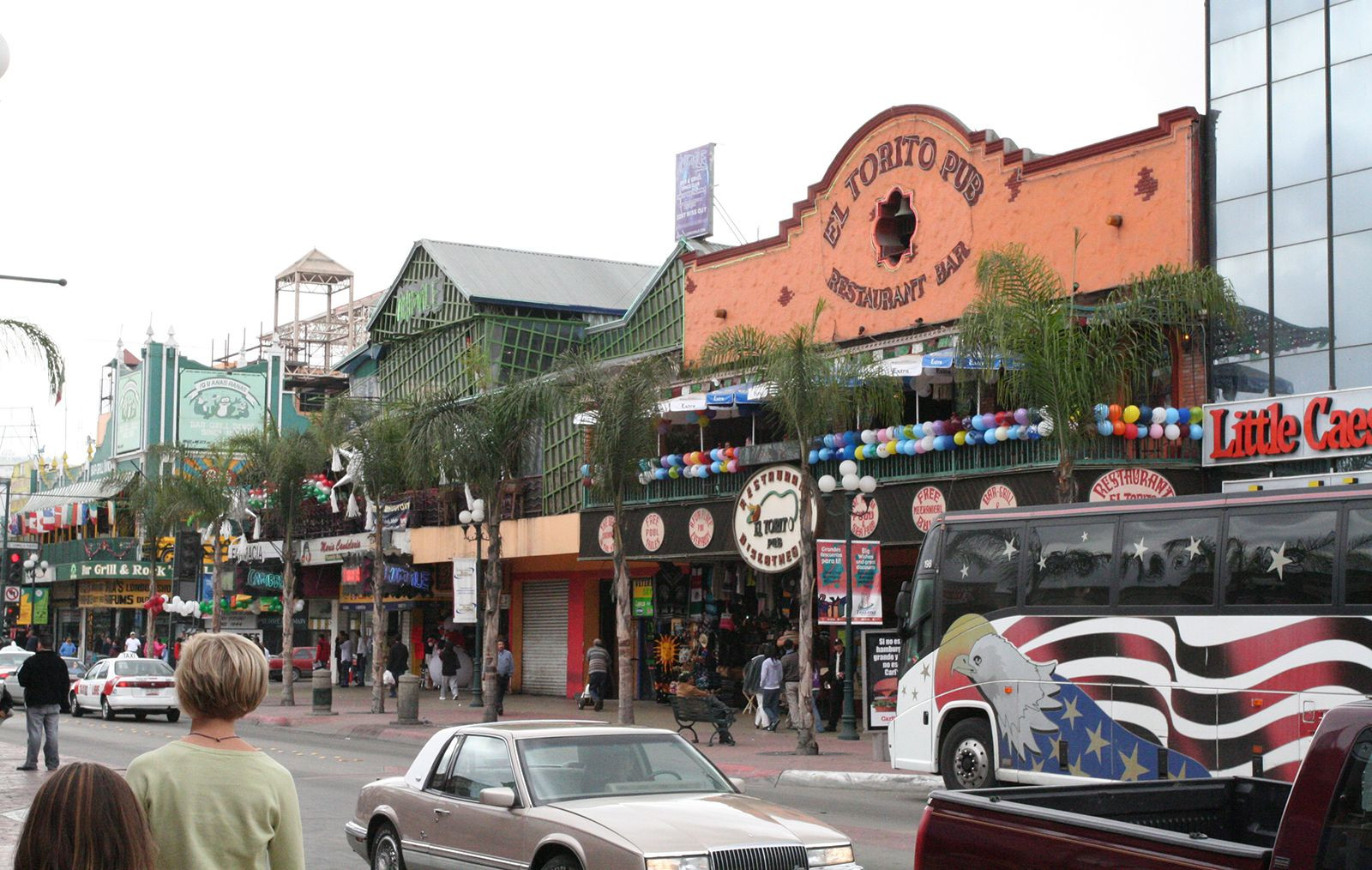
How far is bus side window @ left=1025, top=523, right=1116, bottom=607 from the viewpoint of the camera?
15.9 metres

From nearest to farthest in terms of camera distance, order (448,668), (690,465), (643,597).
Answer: (690,465) → (643,597) → (448,668)

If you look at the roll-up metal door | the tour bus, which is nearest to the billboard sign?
the roll-up metal door

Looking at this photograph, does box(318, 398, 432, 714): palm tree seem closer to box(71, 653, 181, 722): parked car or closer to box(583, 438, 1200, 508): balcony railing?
box(71, 653, 181, 722): parked car

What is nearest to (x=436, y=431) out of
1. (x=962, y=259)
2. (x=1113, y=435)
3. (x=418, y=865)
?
(x=962, y=259)

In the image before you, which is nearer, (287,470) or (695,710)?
(695,710)

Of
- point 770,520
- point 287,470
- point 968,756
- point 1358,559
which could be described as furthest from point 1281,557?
point 287,470

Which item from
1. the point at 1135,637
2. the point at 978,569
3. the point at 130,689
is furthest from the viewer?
the point at 130,689

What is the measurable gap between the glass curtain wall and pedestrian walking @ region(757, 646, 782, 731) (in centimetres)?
939

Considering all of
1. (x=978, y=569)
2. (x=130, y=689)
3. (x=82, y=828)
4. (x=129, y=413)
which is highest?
(x=129, y=413)

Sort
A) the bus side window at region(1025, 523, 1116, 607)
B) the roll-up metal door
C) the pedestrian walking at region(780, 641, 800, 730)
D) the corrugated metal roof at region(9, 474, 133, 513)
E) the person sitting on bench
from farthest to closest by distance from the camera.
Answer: the corrugated metal roof at region(9, 474, 133, 513) < the roll-up metal door < the pedestrian walking at region(780, 641, 800, 730) < the person sitting on bench < the bus side window at region(1025, 523, 1116, 607)

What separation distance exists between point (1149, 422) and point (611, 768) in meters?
16.3

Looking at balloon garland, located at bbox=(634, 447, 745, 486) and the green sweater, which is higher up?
balloon garland, located at bbox=(634, 447, 745, 486)

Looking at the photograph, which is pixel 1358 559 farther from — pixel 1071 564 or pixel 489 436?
pixel 489 436

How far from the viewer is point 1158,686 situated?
15242 mm
